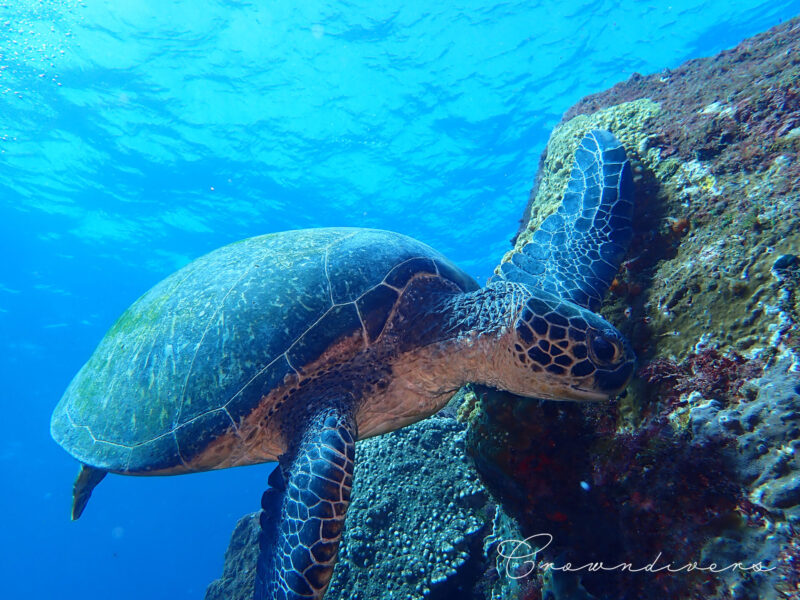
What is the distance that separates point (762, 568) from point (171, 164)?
87.0 ft

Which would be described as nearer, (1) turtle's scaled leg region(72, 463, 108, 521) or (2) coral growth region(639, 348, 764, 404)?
(2) coral growth region(639, 348, 764, 404)

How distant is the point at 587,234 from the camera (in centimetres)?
291

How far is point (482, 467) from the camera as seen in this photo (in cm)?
257

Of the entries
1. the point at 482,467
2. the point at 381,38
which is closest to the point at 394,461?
the point at 482,467

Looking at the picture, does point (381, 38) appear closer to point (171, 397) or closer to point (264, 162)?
point (264, 162)

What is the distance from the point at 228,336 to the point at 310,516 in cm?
140

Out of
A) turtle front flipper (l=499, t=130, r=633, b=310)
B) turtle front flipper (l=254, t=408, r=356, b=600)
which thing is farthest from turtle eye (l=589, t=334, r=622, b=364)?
turtle front flipper (l=254, t=408, r=356, b=600)

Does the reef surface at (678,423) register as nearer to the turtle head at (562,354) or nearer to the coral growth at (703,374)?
the coral growth at (703,374)

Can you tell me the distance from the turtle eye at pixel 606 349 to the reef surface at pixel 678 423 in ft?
0.56

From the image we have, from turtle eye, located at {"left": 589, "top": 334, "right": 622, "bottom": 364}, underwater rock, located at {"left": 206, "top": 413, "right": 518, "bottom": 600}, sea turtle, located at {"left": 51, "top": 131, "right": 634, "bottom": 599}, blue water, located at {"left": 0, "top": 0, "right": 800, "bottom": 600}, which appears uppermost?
blue water, located at {"left": 0, "top": 0, "right": 800, "bottom": 600}

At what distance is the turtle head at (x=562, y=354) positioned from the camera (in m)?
2.05

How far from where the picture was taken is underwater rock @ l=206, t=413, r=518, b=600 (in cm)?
343

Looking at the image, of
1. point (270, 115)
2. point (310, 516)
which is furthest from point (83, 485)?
point (270, 115)

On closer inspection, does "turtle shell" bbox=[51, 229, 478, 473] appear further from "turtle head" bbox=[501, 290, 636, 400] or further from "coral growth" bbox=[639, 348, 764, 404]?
"coral growth" bbox=[639, 348, 764, 404]
